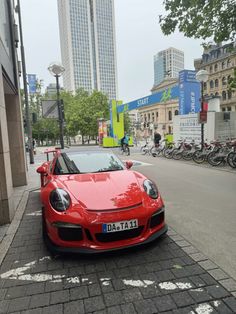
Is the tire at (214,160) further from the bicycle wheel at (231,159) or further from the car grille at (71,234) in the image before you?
the car grille at (71,234)

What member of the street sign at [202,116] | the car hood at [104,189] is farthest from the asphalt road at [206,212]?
the street sign at [202,116]

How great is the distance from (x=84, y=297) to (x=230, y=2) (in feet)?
29.7

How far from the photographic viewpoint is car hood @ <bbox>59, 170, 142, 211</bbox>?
10.4 ft

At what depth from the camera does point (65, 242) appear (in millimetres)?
3049

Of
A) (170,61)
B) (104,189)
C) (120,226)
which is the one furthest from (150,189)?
(170,61)

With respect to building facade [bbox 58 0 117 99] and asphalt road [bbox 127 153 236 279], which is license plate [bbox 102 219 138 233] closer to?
asphalt road [bbox 127 153 236 279]

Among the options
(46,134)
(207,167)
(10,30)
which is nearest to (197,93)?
(207,167)

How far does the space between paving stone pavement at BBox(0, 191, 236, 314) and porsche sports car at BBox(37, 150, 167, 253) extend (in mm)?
234

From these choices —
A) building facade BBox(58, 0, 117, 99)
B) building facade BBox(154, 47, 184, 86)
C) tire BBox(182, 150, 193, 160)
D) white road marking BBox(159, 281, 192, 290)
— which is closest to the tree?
tire BBox(182, 150, 193, 160)

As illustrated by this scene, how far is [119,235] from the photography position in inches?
121

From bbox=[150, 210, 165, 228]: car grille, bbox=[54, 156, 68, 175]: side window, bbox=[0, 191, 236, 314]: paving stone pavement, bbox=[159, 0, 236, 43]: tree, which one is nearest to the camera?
bbox=[0, 191, 236, 314]: paving stone pavement

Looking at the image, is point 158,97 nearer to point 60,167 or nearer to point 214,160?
point 214,160

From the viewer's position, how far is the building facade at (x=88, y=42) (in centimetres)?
6906

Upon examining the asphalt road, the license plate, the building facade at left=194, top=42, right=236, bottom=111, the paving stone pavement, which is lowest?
the asphalt road
